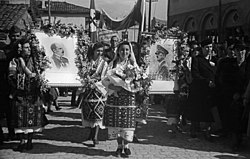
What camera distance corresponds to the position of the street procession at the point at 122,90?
18.2 ft

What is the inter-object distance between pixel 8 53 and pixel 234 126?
4243 mm

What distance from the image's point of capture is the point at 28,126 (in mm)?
5715

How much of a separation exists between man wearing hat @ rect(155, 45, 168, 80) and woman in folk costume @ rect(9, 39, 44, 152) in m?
2.40

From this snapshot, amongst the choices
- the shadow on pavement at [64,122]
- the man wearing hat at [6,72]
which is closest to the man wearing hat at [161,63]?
the shadow on pavement at [64,122]

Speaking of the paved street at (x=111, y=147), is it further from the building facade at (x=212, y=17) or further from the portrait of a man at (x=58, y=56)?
the building facade at (x=212, y=17)

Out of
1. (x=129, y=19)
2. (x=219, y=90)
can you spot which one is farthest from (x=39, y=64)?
(x=219, y=90)

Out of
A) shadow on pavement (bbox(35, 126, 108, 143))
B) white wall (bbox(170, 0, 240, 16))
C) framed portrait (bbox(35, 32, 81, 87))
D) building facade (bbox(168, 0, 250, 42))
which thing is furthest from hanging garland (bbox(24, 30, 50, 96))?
white wall (bbox(170, 0, 240, 16))

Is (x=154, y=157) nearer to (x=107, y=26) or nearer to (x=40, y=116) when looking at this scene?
(x=40, y=116)

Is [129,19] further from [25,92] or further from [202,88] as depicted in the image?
[25,92]

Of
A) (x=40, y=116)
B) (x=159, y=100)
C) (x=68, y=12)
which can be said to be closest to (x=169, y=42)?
(x=40, y=116)

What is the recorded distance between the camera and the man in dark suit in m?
6.60

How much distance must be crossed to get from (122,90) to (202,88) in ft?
6.41

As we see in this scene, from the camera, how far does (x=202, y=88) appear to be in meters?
6.67

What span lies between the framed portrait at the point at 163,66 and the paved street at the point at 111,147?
998 mm
